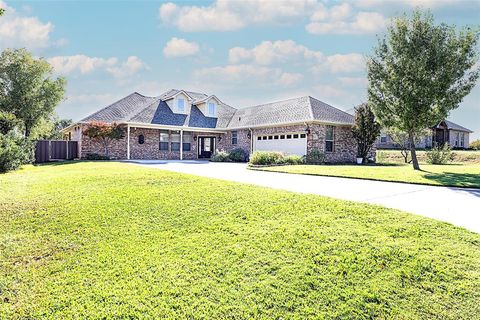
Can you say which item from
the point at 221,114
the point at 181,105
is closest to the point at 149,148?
the point at 181,105

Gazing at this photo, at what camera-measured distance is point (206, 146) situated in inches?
1125

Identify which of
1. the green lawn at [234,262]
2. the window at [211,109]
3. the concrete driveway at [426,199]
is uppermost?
the window at [211,109]

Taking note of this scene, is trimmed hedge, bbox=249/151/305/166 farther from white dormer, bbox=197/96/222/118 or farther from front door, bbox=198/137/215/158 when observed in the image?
white dormer, bbox=197/96/222/118

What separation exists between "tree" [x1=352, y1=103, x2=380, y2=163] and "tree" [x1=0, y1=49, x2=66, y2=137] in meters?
24.0

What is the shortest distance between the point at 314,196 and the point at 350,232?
234 centimetres

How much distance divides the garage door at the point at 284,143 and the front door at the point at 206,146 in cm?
551

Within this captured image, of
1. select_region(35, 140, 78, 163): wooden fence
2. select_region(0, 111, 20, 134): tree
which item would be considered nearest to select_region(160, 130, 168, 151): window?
select_region(35, 140, 78, 163): wooden fence

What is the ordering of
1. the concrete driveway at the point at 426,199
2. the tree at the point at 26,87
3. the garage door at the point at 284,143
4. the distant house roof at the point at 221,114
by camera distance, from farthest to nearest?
the tree at the point at 26,87 → the distant house roof at the point at 221,114 → the garage door at the point at 284,143 → the concrete driveway at the point at 426,199

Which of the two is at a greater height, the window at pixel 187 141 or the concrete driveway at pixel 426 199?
the window at pixel 187 141

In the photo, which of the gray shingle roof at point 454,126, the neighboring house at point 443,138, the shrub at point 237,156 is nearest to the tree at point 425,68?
the shrub at point 237,156

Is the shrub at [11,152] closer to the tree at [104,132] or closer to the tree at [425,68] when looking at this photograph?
the tree at [104,132]

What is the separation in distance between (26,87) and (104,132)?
26.8ft

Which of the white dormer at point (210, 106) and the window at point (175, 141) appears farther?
the white dormer at point (210, 106)

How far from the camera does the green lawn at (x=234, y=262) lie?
11.6ft
